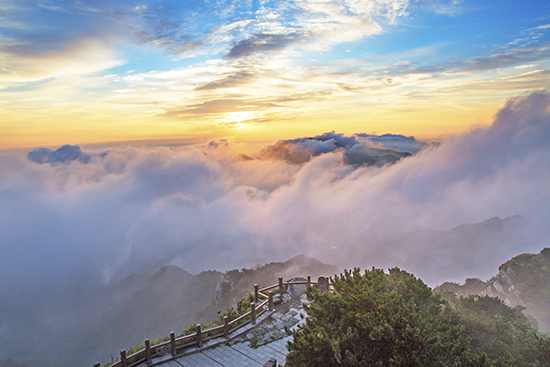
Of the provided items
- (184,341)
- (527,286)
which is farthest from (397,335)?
(527,286)

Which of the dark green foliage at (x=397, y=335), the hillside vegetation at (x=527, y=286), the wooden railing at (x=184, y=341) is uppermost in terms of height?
the dark green foliage at (x=397, y=335)

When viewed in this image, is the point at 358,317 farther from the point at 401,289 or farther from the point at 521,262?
the point at 521,262

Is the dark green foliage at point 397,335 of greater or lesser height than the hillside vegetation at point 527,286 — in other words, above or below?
above

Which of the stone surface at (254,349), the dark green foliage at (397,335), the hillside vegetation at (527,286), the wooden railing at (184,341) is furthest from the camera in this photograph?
the hillside vegetation at (527,286)

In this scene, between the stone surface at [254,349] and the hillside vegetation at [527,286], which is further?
the hillside vegetation at [527,286]

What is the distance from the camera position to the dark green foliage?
338 inches

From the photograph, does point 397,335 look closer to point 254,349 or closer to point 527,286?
point 254,349

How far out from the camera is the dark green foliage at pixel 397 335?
859cm

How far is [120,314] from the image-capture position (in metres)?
141

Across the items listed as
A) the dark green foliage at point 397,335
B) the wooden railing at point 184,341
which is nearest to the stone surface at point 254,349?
the wooden railing at point 184,341

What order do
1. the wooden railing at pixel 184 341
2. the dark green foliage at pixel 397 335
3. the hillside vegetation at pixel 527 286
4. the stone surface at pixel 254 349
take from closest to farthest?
the dark green foliage at pixel 397 335
the wooden railing at pixel 184 341
the stone surface at pixel 254 349
the hillside vegetation at pixel 527 286

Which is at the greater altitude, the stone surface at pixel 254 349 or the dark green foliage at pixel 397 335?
the dark green foliage at pixel 397 335

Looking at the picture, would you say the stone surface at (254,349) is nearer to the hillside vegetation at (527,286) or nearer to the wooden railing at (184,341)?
the wooden railing at (184,341)

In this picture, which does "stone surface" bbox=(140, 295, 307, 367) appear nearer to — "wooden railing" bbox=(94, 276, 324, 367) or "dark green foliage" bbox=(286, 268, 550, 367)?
"wooden railing" bbox=(94, 276, 324, 367)
